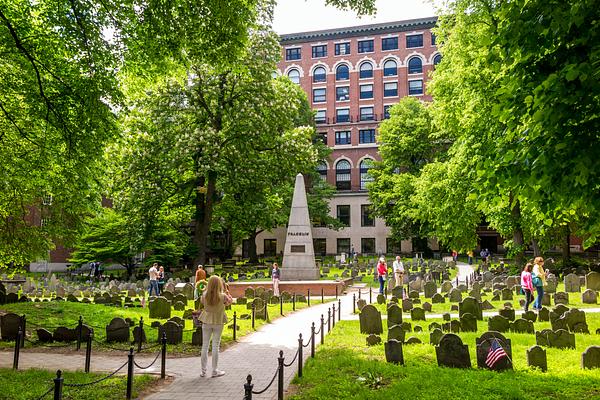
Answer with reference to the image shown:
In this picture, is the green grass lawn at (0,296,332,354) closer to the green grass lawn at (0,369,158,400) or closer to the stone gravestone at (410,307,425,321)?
the green grass lawn at (0,369,158,400)

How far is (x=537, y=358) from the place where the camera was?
8.97 meters

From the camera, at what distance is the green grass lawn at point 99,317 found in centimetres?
1210

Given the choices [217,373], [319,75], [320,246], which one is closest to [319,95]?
[319,75]

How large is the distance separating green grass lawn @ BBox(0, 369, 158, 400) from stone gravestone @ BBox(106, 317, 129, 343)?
9.81 ft

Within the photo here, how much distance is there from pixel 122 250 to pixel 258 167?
42.5ft

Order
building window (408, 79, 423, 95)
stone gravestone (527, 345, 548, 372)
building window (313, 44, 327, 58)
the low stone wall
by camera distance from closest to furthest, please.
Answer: stone gravestone (527, 345, 548, 372) → the low stone wall → building window (408, 79, 423, 95) → building window (313, 44, 327, 58)

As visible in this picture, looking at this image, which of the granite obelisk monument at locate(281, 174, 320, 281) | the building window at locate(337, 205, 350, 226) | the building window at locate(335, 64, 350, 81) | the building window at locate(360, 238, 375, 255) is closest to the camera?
the granite obelisk monument at locate(281, 174, 320, 281)

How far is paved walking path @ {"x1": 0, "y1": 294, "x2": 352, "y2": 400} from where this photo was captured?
7871 mm

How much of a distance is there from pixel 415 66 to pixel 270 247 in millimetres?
29998

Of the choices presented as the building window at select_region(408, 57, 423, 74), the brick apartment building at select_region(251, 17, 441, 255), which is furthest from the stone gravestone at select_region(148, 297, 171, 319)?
the building window at select_region(408, 57, 423, 74)

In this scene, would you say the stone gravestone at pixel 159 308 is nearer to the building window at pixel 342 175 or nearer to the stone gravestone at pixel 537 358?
the stone gravestone at pixel 537 358

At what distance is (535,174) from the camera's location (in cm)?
651

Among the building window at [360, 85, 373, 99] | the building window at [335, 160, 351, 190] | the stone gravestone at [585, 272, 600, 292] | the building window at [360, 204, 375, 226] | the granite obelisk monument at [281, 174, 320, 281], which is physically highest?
the building window at [360, 85, 373, 99]

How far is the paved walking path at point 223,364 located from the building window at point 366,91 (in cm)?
5067
